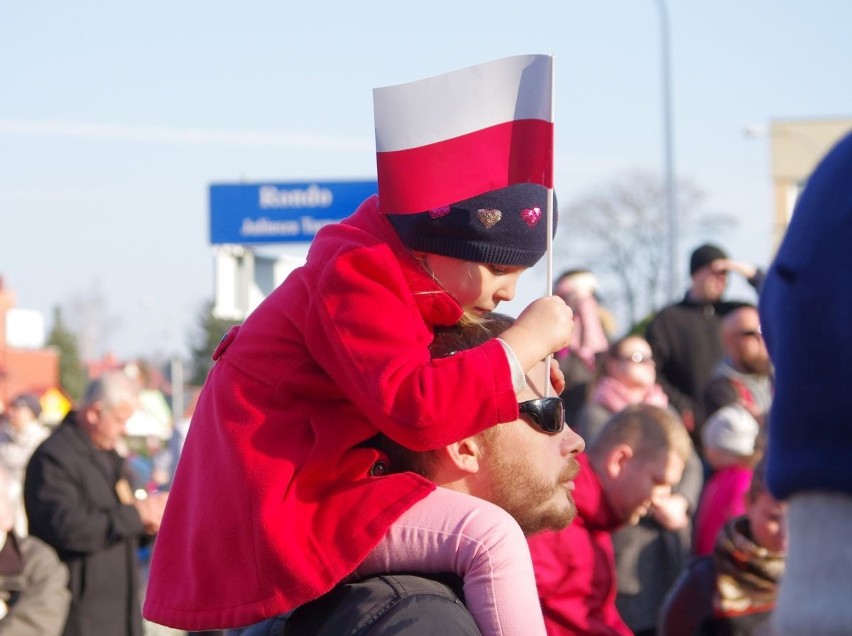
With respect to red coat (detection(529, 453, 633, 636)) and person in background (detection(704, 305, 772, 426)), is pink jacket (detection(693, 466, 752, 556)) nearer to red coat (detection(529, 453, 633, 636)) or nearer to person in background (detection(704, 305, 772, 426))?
person in background (detection(704, 305, 772, 426))

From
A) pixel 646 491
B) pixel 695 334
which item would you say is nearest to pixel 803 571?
pixel 646 491

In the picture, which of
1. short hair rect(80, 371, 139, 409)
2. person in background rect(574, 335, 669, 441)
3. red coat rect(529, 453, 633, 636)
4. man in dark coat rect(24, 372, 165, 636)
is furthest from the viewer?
short hair rect(80, 371, 139, 409)

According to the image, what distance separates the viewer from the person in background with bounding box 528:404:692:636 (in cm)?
384

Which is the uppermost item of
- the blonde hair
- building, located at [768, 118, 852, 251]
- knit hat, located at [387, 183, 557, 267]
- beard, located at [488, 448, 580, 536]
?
building, located at [768, 118, 852, 251]

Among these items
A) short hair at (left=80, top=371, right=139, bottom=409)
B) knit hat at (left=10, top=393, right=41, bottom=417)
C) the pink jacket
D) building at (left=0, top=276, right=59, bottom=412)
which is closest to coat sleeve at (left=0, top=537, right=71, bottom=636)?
short hair at (left=80, top=371, right=139, bottom=409)

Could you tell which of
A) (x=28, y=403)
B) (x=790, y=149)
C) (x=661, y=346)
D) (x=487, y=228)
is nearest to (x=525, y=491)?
(x=487, y=228)

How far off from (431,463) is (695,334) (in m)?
5.83

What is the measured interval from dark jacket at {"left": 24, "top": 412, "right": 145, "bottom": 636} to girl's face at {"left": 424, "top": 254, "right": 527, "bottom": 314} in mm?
4708

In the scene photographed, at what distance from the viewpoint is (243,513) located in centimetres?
228

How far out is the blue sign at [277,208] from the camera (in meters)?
9.45

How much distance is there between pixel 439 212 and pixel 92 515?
4.86 metres

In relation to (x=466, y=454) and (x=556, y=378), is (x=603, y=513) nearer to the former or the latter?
(x=556, y=378)

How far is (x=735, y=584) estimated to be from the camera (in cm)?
433

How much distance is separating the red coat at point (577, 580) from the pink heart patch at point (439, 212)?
151 cm
